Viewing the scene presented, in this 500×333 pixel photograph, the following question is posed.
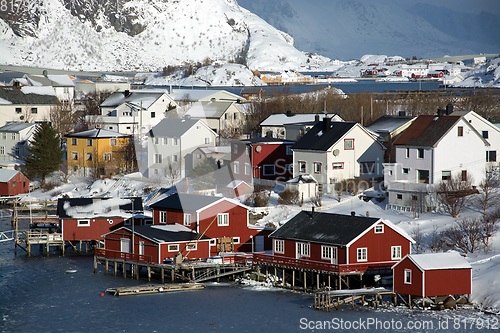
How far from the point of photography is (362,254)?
99.9 ft

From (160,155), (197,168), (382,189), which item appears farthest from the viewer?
(160,155)

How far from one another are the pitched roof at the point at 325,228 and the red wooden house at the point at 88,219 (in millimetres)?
10850

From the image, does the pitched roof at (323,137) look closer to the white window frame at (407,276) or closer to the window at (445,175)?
the window at (445,175)

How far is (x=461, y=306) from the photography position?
27.6m

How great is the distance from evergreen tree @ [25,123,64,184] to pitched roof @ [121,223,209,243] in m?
26.8

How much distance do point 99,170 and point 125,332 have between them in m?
33.9

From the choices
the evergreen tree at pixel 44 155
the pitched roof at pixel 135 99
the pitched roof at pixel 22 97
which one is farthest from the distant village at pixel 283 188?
the pitched roof at pixel 22 97

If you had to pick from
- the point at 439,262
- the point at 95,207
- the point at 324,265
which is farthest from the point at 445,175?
the point at 95,207

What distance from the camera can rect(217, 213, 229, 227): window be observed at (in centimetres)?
3603

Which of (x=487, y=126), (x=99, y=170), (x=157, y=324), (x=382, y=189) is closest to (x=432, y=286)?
(x=157, y=324)

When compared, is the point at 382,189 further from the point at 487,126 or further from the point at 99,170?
the point at 99,170

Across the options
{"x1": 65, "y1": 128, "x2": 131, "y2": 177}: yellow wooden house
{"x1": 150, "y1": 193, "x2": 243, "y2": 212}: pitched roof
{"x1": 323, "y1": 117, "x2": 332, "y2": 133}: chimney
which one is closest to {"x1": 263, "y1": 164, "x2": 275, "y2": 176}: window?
{"x1": 323, "y1": 117, "x2": 332, "y2": 133}: chimney

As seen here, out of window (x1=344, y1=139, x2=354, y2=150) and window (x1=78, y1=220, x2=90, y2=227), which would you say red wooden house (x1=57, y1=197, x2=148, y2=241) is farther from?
window (x1=344, y1=139, x2=354, y2=150)

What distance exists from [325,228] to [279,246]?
2467mm
